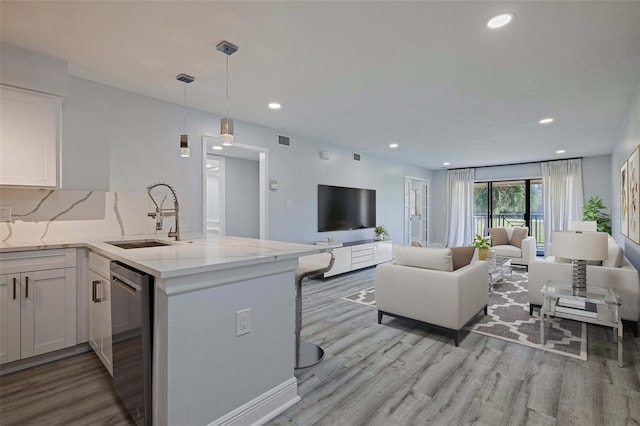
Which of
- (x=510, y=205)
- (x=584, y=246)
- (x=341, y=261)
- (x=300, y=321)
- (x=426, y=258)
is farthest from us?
(x=510, y=205)

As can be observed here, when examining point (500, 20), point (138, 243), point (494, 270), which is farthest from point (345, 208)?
point (500, 20)

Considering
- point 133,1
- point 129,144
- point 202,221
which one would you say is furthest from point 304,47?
point 202,221

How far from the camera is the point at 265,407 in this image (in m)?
1.82

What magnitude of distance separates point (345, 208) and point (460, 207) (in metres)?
4.55

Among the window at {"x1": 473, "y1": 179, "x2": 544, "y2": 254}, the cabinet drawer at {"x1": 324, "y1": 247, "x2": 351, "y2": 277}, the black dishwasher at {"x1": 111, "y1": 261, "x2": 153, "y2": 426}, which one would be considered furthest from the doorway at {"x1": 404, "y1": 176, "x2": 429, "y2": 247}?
the black dishwasher at {"x1": 111, "y1": 261, "x2": 153, "y2": 426}

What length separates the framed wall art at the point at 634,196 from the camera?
3.04 meters

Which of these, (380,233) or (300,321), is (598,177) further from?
(300,321)

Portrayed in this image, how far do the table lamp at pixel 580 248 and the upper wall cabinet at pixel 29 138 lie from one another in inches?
178

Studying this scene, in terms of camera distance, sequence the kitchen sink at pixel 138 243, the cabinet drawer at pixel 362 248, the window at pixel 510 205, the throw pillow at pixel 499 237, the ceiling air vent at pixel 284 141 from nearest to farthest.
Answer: the kitchen sink at pixel 138 243, the ceiling air vent at pixel 284 141, the cabinet drawer at pixel 362 248, the throw pillow at pixel 499 237, the window at pixel 510 205

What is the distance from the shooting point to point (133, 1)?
1.91 m

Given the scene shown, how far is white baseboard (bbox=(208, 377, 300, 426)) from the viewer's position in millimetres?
1666

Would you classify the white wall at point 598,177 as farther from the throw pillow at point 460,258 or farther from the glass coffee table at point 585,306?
the throw pillow at point 460,258

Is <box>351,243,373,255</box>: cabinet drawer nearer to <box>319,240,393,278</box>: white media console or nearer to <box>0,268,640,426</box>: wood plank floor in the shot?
<box>319,240,393,278</box>: white media console

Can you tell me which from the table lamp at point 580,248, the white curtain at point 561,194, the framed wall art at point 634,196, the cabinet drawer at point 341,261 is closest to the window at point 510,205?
the white curtain at point 561,194
